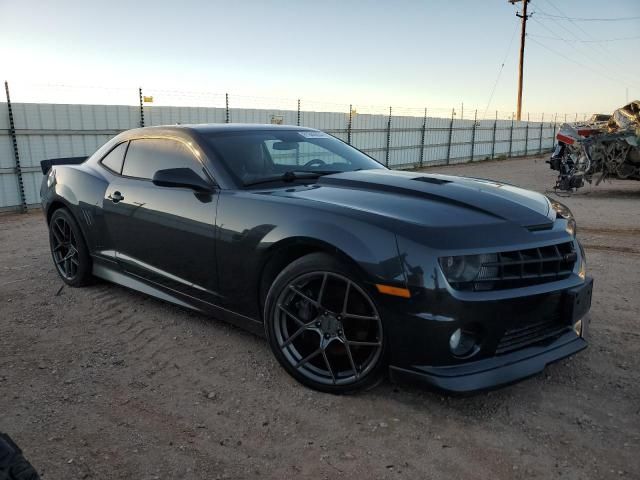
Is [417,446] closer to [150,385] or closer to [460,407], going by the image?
[460,407]

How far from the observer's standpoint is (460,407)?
105 inches

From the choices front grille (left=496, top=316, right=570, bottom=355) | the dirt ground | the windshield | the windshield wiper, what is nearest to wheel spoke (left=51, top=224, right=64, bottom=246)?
the dirt ground

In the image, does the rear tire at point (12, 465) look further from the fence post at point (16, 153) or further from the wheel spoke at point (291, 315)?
the fence post at point (16, 153)

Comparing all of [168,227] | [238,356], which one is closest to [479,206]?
[238,356]

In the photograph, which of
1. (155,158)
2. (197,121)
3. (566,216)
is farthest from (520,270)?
(197,121)

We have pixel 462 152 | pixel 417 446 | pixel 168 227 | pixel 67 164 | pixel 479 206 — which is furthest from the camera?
pixel 462 152

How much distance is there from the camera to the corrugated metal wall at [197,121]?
34.0ft

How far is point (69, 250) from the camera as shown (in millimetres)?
4727

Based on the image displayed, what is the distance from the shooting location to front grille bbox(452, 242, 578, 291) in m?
2.44

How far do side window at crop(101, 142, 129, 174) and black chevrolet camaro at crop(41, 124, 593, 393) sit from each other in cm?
26

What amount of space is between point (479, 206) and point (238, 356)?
1738 millimetres

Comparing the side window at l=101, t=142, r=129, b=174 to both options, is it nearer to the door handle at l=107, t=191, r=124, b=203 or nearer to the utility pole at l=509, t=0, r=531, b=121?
the door handle at l=107, t=191, r=124, b=203

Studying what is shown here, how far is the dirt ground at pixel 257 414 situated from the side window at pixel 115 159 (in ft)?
4.10

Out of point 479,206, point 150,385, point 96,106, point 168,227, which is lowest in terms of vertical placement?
point 150,385
